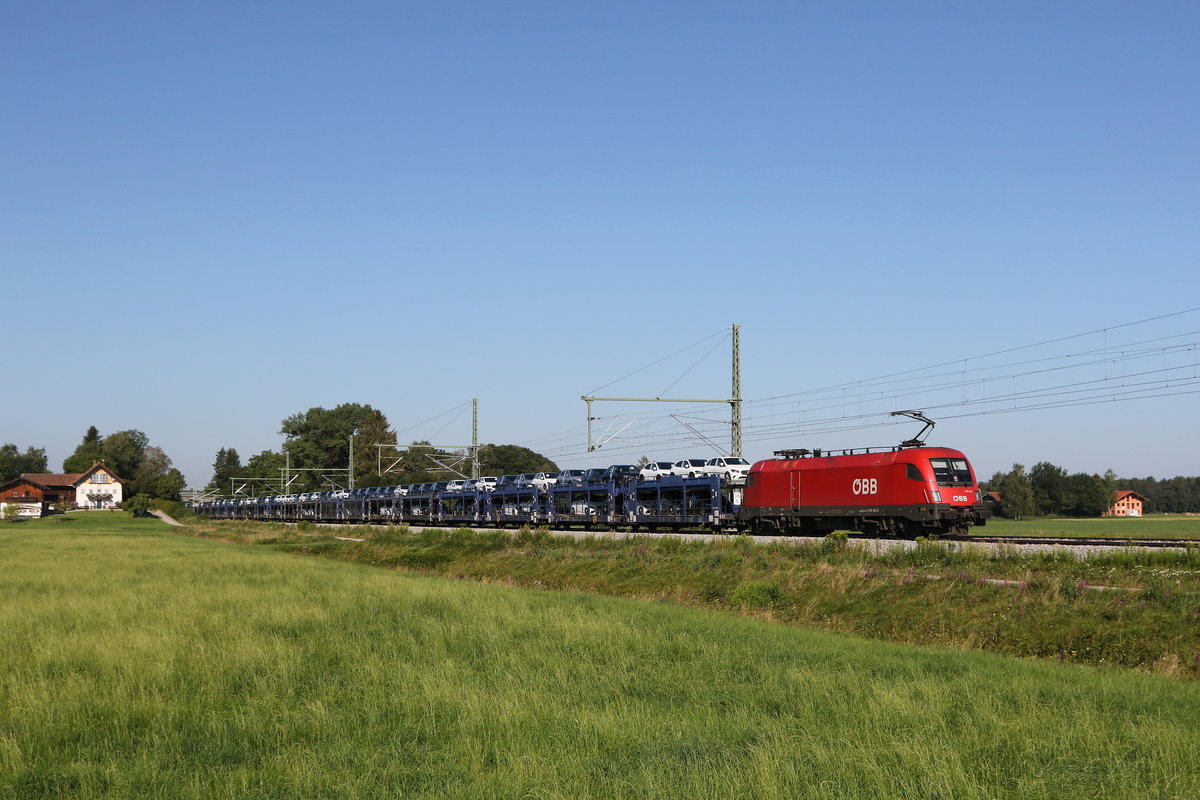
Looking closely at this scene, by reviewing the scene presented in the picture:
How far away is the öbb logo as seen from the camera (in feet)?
127

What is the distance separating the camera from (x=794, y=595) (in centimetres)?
2853

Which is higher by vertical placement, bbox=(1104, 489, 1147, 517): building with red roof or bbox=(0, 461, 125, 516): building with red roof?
bbox=(0, 461, 125, 516): building with red roof

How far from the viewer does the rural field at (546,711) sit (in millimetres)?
10188

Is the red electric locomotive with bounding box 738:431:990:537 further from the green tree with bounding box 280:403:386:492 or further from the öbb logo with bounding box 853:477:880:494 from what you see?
the green tree with bounding box 280:403:386:492

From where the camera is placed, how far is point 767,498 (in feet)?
148

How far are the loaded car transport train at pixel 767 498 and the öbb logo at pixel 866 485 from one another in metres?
0.04

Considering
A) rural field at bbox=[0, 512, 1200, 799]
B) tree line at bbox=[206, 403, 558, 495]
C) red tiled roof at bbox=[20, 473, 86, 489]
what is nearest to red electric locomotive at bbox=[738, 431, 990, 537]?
rural field at bbox=[0, 512, 1200, 799]

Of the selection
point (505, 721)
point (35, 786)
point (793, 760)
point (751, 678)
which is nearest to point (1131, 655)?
point (751, 678)

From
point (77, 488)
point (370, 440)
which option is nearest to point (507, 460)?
point (370, 440)

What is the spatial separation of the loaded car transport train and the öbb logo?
0.04 metres

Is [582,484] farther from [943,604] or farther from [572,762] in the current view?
[572,762]

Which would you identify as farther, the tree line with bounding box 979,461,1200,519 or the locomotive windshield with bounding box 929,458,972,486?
the tree line with bounding box 979,461,1200,519

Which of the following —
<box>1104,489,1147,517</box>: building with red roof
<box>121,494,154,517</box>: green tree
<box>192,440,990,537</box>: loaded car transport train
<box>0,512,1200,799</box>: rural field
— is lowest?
<box>1104,489,1147,517</box>: building with red roof

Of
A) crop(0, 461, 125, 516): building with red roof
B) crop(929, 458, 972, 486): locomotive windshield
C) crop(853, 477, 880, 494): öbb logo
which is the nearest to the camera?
crop(929, 458, 972, 486): locomotive windshield
